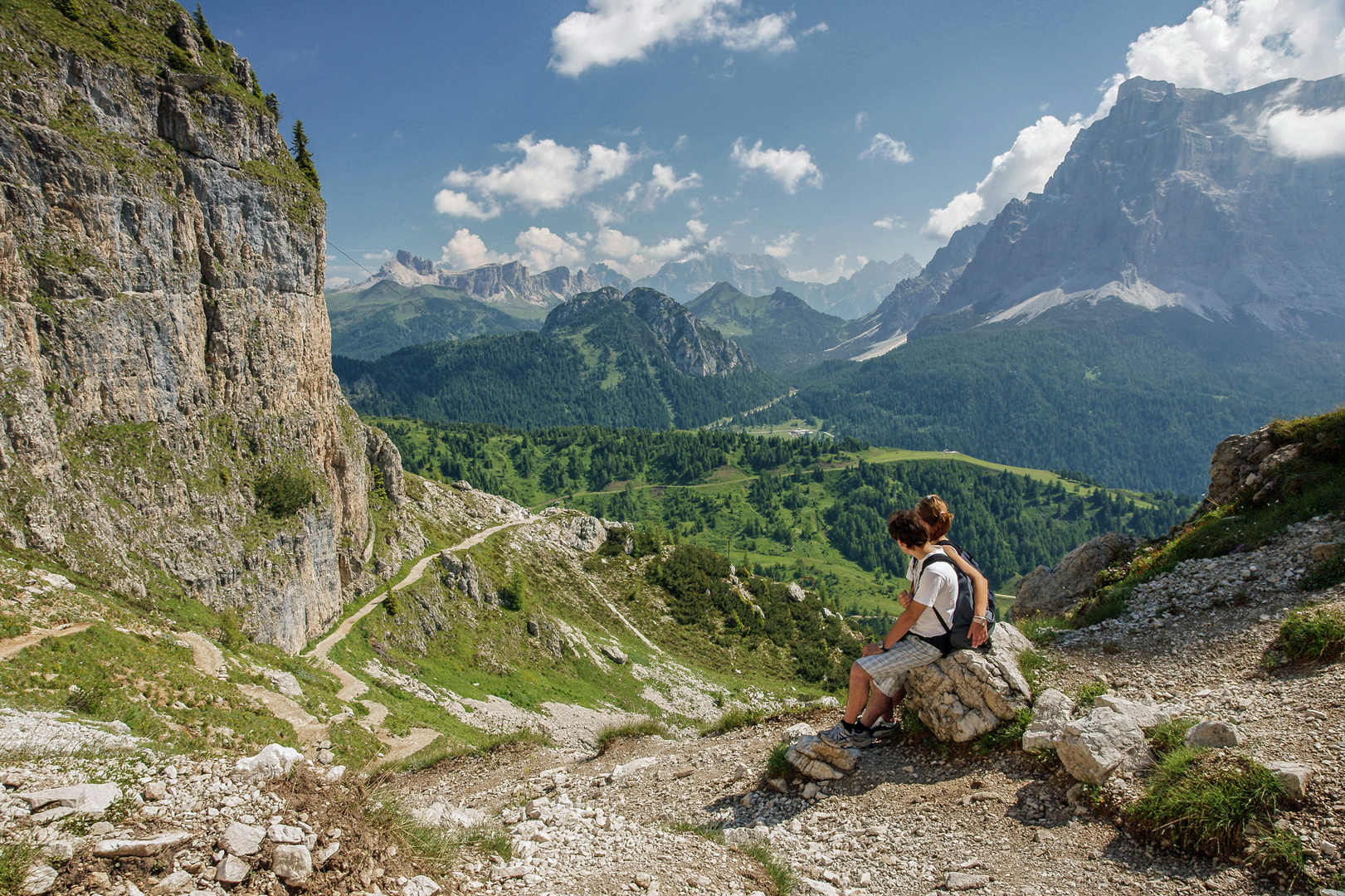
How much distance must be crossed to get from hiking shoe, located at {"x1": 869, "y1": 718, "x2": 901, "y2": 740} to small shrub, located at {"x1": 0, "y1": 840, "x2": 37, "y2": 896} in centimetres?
1250

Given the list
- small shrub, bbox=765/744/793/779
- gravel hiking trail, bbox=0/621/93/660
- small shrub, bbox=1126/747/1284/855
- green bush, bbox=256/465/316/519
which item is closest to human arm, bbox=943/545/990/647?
small shrub, bbox=1126/747/1284/855

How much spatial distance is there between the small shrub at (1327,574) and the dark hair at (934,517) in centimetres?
1059

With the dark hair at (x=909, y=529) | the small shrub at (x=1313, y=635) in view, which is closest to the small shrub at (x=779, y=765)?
the dark hair at (x=909, y=529)

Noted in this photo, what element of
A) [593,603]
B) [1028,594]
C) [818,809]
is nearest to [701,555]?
[593,603]

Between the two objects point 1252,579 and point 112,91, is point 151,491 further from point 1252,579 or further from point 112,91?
point 1252,579

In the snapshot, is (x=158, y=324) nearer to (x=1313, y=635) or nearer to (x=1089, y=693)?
(x=1089, y=693)

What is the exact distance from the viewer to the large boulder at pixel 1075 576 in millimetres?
27078

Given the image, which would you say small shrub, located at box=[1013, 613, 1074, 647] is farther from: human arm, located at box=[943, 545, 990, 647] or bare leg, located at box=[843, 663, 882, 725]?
bare leg, located at box=[843, 663, 882, 725]

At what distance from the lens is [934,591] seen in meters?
10.9

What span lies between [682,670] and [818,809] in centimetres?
6372

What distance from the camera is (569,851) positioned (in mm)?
10539

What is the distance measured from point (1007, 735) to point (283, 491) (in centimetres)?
4680

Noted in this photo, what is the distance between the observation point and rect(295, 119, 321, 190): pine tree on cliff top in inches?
1934

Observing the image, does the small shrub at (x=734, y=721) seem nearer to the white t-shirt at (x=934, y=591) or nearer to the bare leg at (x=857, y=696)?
the bare leg at (x=857, y=696)
